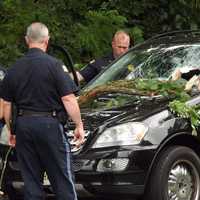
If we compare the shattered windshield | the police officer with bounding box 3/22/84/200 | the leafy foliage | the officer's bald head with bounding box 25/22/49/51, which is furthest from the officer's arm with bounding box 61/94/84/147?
the shattered windshield

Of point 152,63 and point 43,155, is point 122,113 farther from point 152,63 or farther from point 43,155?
point 152,63

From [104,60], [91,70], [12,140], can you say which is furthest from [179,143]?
[104,60]

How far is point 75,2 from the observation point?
Answer: 1377 centimetres

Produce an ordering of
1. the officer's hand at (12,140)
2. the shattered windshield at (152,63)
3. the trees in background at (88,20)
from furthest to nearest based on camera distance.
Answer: the trees in background at (88,20) < the shattered windshield at (152,63) < the officer's hand at (12,140)

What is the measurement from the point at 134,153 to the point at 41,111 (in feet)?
3.07

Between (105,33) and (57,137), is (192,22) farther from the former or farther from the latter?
(57,137)

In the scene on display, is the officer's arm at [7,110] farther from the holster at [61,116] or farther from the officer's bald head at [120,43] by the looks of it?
the officer's bald head at [120,43]

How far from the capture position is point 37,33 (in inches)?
222

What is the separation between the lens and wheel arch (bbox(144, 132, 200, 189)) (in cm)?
613

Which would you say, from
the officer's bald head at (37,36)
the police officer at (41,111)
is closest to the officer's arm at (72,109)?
the police officer at (41,111)

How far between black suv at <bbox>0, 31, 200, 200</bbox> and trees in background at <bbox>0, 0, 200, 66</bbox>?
18.6ft

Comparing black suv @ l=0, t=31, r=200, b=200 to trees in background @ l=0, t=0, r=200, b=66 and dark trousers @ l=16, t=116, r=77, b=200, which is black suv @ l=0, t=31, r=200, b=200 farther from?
trees in background @ l=0, t=0, r=200, b=66

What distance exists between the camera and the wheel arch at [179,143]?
6129 mm

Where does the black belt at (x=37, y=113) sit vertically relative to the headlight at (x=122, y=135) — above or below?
above
